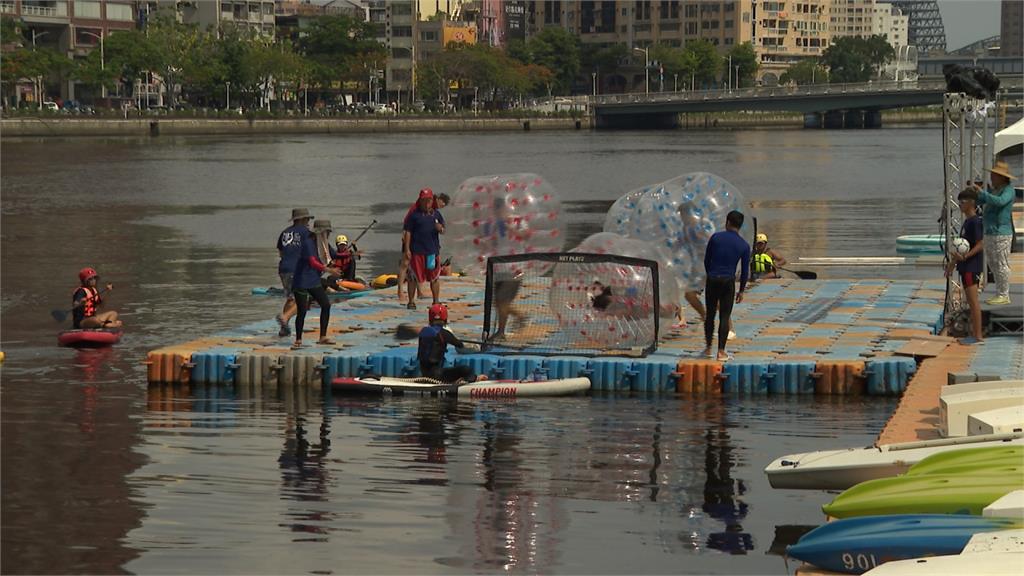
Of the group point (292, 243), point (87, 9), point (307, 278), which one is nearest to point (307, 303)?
point (307, 278)

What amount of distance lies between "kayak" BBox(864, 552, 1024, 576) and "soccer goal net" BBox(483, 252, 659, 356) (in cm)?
994

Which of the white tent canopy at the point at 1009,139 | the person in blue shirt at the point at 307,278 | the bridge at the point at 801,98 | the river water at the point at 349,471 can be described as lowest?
the river water at the point at 349,471

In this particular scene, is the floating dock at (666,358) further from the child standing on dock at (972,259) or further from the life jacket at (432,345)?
the child standing on dock at (972,259)

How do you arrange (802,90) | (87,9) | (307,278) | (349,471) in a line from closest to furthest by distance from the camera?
(349,471) < (307,278) < (802,90) < (87,9)

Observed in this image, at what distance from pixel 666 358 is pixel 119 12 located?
17882cm

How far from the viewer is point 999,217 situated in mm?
21234

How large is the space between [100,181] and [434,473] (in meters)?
68.5

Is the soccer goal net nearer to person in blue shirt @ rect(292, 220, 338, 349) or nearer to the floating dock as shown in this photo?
the floating dock

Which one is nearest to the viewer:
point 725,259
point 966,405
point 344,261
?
point 966,405

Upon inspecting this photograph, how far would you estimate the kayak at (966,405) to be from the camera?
51.4 feet

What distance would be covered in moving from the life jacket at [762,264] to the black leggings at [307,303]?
1030 cm

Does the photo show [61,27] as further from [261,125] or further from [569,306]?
[569,306]

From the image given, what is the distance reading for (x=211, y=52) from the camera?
174500 mm

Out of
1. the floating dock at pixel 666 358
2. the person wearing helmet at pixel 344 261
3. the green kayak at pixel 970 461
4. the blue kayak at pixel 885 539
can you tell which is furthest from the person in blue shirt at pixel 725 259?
the person wearing helmet at pixel 344 261
